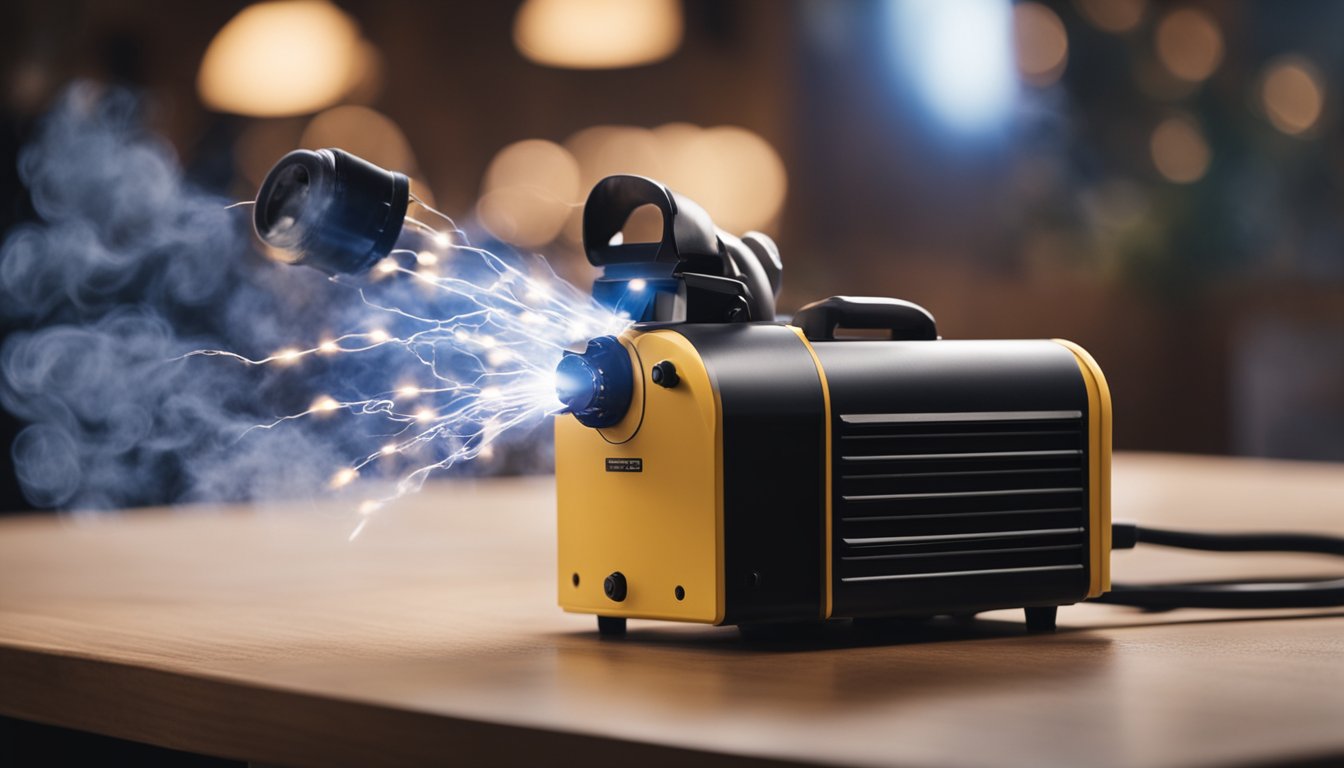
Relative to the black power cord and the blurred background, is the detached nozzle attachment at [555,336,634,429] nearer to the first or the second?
the black power cord

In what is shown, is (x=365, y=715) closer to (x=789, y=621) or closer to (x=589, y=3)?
(x=789, y=621)

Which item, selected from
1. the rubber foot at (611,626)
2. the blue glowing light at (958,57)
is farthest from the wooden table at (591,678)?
the blue glowing light at (958,57)

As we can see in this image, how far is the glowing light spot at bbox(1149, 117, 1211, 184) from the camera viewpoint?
530cm

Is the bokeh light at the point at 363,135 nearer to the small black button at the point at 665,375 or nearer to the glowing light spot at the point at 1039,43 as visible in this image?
the glowing light spot at the point at 1039,43

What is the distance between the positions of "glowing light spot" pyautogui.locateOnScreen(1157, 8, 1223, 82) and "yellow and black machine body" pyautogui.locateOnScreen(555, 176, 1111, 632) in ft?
16.2

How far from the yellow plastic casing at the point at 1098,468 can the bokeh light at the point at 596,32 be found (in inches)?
118

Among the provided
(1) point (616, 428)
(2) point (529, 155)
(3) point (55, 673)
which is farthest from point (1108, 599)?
(2) point (529, 155)

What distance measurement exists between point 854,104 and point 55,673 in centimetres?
395

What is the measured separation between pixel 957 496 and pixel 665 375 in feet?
0.62

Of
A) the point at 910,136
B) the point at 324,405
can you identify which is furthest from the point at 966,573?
the point at 910,136

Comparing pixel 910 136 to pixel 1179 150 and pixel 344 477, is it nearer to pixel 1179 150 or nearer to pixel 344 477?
pixel 1179 150

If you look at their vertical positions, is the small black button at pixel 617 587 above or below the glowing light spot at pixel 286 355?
below

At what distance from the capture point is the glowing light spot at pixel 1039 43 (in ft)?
17.1

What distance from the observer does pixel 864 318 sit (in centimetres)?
89
